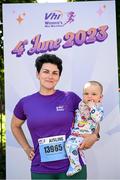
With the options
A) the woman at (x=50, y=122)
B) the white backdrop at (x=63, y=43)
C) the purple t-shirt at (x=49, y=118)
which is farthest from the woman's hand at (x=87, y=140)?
the white backdrop at (x=63, y=43)

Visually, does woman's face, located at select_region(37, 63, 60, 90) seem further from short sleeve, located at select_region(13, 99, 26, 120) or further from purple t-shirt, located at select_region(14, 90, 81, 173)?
short sleeve, located at select_region(13, 99, 26, 120)

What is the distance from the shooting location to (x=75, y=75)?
414 cm

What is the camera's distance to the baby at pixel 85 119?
3.35m

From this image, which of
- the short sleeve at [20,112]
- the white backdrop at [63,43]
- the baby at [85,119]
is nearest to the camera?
the baby at [85,119]

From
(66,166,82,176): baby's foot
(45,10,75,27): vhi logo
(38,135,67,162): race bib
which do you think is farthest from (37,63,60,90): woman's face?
(45,10,75,27): vhi logo

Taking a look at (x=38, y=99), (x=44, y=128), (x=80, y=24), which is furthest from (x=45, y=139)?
(x=80, y=24)

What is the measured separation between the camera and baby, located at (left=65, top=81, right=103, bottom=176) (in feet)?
11.0

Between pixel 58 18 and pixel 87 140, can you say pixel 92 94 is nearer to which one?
pixel 87 140

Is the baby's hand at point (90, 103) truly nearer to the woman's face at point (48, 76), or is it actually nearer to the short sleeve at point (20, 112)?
the woman's face at point (48, 76)

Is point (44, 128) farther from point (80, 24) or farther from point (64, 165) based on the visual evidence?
point (80, 24)

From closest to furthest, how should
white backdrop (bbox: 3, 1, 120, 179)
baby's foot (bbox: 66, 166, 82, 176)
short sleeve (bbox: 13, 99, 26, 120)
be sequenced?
baby's foot (bbox: 66, 166, 82, 176), short sleeve (bbox: 13, 99, 26, 120), white backdrop (bbox: 3, 1, 120, 179)

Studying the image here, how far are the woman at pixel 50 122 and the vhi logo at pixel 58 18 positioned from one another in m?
0.77

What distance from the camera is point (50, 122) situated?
3248 mm

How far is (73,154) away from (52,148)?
0.20 m
